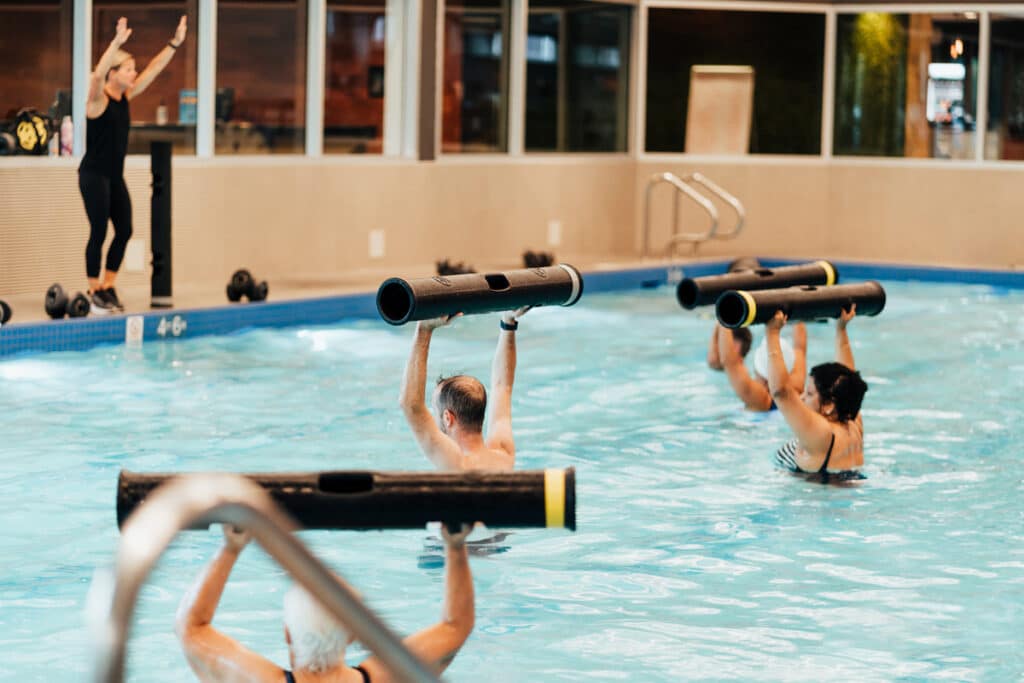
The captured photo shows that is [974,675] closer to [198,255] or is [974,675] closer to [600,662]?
[600,662]

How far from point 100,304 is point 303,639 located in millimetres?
7587

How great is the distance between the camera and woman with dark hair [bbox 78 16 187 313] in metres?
10.2

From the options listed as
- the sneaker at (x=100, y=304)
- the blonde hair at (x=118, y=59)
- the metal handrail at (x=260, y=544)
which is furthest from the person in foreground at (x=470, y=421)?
the blonde hair at (x=118, y=59)

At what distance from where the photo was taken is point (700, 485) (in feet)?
22.8

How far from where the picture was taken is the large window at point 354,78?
14.0 m

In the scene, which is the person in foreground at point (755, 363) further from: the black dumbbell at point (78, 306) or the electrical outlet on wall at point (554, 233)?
the electrical outlet on wall at point (554, 233)

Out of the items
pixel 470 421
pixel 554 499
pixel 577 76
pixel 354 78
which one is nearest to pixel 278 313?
pixel 354 78

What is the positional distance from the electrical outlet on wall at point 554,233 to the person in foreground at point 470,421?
10.9 metres

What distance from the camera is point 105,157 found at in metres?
10.3

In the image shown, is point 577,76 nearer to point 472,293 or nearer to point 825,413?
point 825,413

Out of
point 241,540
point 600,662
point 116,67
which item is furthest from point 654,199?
point 241,540

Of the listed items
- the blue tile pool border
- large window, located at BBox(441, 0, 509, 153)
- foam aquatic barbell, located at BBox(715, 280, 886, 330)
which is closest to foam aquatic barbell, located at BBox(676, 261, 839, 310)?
foam aquatic barbell, located at BBox(715, 280, 886, 330)

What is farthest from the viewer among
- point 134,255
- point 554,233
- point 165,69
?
point 554,233

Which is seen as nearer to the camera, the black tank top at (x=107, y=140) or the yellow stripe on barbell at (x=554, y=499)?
the yellow stripe on barbell at (x=554, y=499)
